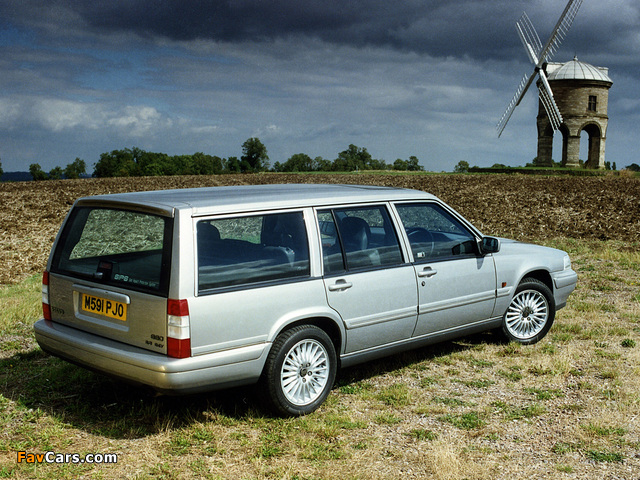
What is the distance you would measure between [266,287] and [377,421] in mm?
1465

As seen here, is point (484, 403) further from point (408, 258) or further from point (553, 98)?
point (553, 98)

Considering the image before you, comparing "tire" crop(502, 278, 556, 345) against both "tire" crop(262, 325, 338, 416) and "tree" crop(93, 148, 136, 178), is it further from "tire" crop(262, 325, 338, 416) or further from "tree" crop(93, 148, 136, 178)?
"tree" crop(93, 148, 136, 178)

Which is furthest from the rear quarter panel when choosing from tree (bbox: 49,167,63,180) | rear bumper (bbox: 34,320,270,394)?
tree (bbox: 49,167,63,180)

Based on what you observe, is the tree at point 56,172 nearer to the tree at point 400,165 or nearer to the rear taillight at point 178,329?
the tree at point 400,165

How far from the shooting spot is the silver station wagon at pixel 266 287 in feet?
13.9

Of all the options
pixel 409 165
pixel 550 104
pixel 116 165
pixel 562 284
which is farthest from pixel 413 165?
pixel 562 284

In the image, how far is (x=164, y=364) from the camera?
412 centimetres

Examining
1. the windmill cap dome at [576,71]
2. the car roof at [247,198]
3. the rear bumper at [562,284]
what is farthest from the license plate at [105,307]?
the windmill cap dome at [576,71]

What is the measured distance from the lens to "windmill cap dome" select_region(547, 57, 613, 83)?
6166 centimetres

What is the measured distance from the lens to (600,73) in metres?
62.9

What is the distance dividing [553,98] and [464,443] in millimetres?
63602

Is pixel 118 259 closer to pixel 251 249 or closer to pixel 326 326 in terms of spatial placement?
pixel 251 249

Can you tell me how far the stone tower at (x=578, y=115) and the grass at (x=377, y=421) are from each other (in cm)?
5918

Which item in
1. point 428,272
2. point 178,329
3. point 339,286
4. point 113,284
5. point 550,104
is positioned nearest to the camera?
point 178,329
